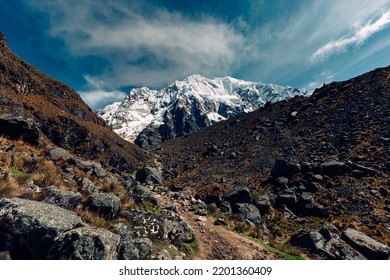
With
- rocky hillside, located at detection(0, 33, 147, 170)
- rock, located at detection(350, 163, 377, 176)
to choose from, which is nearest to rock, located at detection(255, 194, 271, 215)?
rock, located at detection(350, 163, 377, 176)

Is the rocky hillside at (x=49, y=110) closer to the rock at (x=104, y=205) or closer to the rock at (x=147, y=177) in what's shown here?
the rock at (x=147, y=177)

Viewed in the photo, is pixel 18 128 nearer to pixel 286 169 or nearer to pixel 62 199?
pixel 62 199

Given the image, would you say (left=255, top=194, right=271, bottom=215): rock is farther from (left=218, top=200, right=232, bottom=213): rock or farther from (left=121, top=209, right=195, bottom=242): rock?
(left=121, top=209, right=195, bottom=242): rock

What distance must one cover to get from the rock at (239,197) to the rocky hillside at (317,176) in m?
A: 0.09

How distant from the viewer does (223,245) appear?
12250 mm

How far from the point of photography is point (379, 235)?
608 inches

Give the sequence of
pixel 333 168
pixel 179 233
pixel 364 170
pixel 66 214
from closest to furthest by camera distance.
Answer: pixel 66 214, pixel 179 233, pixel 364 170, pixel 333 168

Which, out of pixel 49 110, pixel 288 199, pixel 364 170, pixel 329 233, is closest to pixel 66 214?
pixel 329 233

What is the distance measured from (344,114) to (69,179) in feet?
139

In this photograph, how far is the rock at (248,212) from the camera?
Answer: 62.5 feet

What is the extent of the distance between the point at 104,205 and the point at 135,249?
3404 mm

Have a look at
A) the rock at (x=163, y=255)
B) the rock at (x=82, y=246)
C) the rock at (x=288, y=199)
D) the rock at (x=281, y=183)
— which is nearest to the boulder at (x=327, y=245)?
the rock at (x=288, y=199)

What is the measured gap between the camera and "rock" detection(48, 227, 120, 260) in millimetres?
6129
